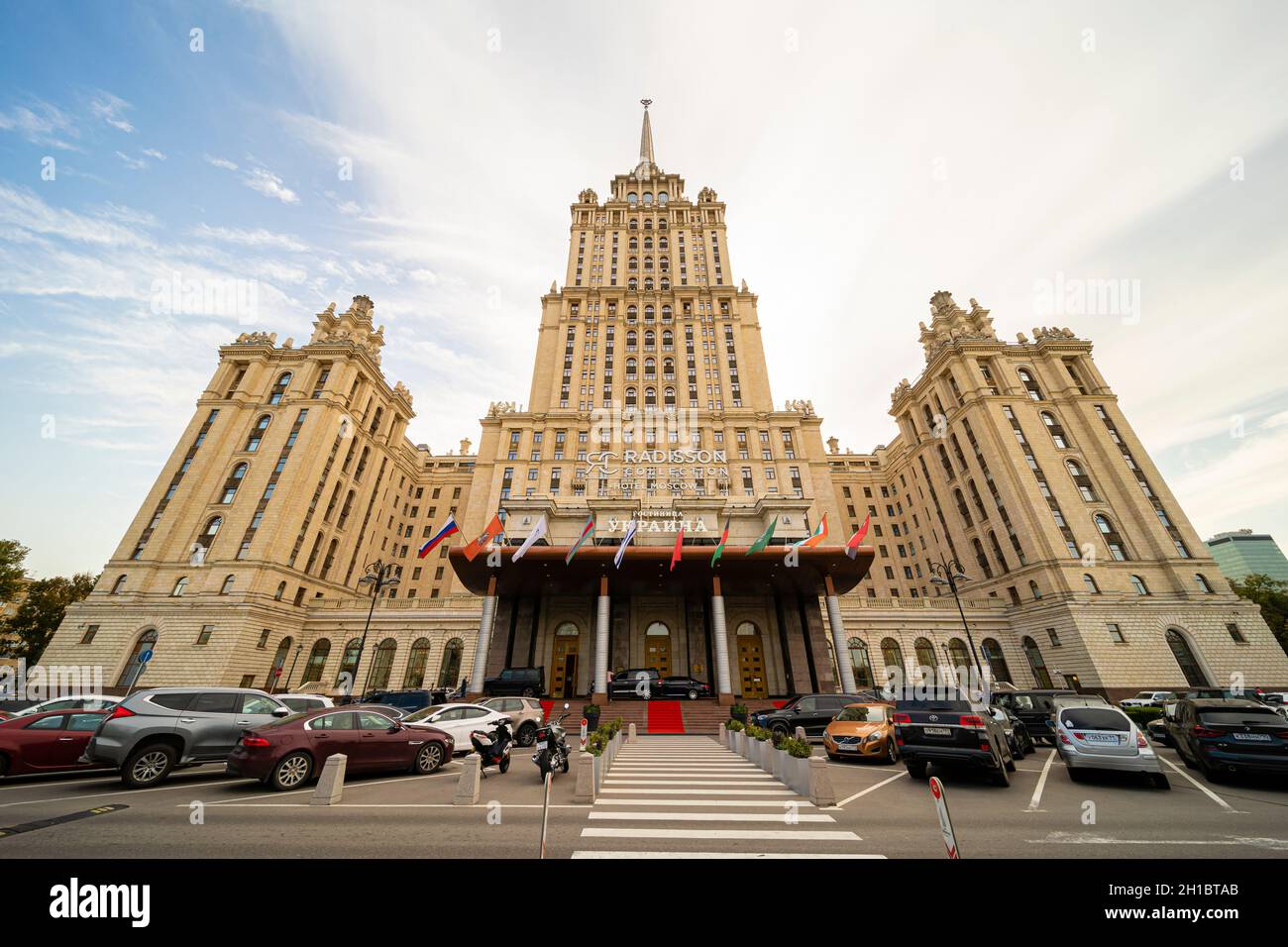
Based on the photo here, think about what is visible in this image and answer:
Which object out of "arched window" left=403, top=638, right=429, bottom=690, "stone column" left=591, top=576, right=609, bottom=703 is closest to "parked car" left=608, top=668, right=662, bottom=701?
"stone column" left=591, top=576, right=609, bottom=703

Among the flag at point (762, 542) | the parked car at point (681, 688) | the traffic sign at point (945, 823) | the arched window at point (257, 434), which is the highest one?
the arched window at point (257, 434)

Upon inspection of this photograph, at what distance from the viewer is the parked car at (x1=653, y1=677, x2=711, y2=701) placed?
1038 inches

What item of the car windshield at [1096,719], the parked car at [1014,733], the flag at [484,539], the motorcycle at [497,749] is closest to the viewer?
the car windshield at [1096,719]

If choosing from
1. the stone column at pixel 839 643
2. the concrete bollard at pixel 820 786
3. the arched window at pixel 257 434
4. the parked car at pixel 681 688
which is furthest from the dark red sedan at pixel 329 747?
the arched window at pixel 257 434

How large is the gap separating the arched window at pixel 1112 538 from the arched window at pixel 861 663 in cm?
2335

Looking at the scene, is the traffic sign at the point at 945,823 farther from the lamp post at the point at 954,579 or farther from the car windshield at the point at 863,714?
the lamp post at the point at 954,579

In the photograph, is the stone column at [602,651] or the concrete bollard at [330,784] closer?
the concrete bollard at [330,784]

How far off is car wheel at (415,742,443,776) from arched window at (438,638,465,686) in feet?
93.1

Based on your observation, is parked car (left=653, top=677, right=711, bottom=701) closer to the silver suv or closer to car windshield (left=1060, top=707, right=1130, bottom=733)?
car windshield (left=1060, top=707, right=1130, bottom=733)

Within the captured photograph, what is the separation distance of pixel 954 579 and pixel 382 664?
160 ft

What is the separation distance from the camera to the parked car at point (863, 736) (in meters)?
13.9

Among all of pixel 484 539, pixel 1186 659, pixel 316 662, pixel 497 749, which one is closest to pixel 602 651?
pixel 484 539
